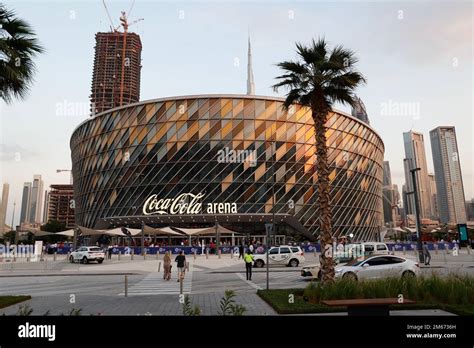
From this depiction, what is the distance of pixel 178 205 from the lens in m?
58.8

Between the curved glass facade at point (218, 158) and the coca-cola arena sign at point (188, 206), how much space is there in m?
0.57

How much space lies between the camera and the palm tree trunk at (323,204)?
1418 centimetres

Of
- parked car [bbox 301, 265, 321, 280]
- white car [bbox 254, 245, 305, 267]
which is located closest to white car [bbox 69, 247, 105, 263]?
white car [bbox 254, 245, 305, 267]

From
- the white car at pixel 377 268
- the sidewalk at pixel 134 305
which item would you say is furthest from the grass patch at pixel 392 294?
the white car at pixel 377 268

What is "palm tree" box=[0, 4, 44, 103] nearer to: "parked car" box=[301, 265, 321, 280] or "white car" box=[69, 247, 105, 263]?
"parked car" box=[301, 265, 321, 280]

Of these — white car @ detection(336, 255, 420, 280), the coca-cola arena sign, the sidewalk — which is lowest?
the sidewalk

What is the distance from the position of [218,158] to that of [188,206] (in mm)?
8831

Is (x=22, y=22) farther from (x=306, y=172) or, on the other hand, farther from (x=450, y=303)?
(x=306, y=172)

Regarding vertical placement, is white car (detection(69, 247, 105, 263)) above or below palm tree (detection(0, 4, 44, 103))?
below

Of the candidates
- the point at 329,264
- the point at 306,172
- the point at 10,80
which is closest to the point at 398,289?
the point at 329,264

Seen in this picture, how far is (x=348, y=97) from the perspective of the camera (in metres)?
16.8

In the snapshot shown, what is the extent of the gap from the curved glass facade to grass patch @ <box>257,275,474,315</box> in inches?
1755

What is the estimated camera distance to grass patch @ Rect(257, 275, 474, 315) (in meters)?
11.4

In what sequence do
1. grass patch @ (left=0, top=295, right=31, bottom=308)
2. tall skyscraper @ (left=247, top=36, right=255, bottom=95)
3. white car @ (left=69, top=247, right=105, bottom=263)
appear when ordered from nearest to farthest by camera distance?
grass patch @ (left=0, top=295, right=31, bottom=308)
white car @ (left=69, top=247, right=105, bottom=263)
tall skyscraper @ (left=247, top=36, right=255, bottom=95)
